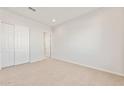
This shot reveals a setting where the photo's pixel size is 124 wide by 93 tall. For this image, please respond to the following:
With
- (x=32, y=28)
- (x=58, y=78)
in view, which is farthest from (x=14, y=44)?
(x=58, y=78)

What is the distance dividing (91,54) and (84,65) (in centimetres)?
73

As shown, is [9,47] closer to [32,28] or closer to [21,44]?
[21,44]

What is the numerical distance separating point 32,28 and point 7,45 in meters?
1.77

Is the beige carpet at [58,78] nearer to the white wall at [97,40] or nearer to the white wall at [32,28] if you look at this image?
the white wall at [97,40]

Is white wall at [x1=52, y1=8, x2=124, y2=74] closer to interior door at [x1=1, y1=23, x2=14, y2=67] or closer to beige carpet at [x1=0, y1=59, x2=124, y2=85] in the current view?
beige carpet at [x1=0, y1=59, x2=124, y2=85]

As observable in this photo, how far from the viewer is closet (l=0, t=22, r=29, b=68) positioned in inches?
158

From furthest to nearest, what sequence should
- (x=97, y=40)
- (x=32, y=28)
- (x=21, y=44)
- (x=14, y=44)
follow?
(x=32, y=28) → (x=21, y=44) → (x=14, y=44) → (x=97, y=40)

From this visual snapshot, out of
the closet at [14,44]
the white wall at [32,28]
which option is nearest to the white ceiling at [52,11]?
the white wall at [32,28]

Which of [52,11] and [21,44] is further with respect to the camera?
[21,44]

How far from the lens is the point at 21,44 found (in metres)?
4.84

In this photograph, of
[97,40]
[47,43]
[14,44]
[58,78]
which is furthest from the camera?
[47,43]
